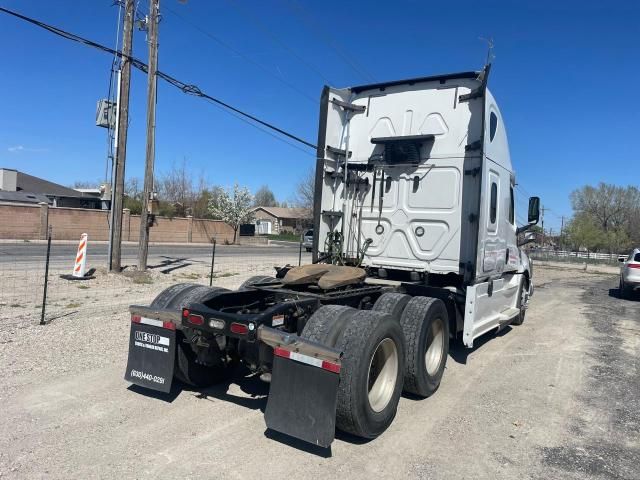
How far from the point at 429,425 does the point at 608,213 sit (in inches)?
3605

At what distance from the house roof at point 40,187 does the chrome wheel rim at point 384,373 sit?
49030 millimetres

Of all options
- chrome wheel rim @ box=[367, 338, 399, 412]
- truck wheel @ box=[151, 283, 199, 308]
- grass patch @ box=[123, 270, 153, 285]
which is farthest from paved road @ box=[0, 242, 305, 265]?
chrome wheel rim @ box=[367, 338, 399, 412]

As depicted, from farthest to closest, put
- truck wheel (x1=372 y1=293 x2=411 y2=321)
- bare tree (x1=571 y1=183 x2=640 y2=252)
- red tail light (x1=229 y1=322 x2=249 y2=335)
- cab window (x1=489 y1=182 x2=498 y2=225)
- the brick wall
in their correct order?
bare tree (x1=571 y1=183 x2=640 y2=252), the brick wall, cab window (x1=489 y1=182 x2=498 y2=225), truck wheel (x1=372 y1=293 x2=411 y2=321), red tail light (x1=229 y1=322 x2=249 y2=335)

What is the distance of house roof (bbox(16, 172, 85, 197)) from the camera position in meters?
46.5

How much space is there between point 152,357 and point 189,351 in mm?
388

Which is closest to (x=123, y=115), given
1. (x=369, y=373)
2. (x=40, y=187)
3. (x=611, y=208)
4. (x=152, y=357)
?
(x=152, y=357)

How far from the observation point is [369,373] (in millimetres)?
4199

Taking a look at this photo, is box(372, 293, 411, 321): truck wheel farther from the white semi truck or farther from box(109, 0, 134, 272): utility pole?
box(109, 0, 134, 272): utility pole

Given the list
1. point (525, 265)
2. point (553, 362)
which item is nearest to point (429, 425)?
point (553, 362)

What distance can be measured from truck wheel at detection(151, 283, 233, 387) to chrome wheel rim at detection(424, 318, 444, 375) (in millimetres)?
2228

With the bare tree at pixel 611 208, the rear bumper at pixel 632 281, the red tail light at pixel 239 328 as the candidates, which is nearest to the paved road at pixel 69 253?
the red tail light at pixel 239 328

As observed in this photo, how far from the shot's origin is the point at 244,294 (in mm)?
5398

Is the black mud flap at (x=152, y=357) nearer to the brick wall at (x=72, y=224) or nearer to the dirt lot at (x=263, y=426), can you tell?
the dirt lot at (x=263, y=426)

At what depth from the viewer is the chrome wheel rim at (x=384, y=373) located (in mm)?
4414
